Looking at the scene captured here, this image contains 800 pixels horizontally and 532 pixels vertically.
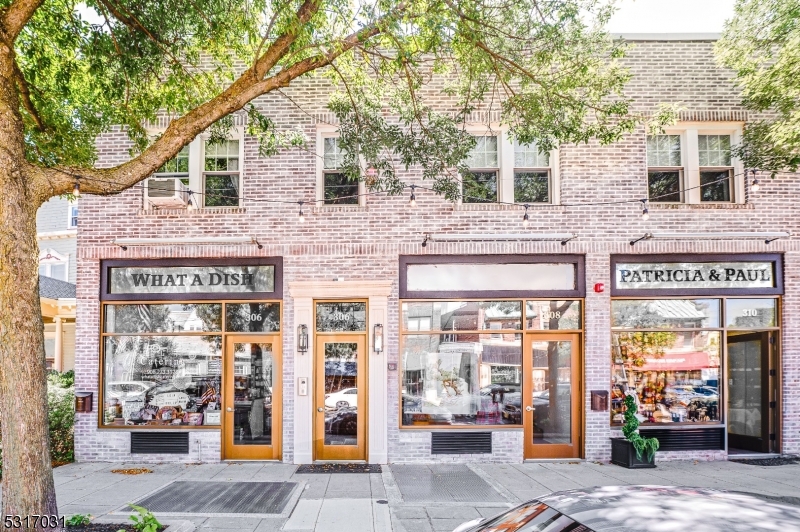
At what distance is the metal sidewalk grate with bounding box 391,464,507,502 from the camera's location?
24.7ft

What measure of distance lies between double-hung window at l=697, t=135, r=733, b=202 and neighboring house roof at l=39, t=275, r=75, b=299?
1672cm

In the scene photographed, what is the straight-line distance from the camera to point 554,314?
998cm

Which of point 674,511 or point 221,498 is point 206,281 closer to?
point 221,498

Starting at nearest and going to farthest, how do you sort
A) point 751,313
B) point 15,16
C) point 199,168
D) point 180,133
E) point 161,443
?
point 15,16
point 180,133
point 161,443
point 751,313
point 199,168

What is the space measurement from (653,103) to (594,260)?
3.11 meters

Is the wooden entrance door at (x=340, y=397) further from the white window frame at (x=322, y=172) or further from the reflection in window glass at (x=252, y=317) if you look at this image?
the white window frame at (x=322, y=172)

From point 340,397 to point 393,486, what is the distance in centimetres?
A: 212

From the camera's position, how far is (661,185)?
10273mm

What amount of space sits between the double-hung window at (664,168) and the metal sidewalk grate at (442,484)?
19.7 feet

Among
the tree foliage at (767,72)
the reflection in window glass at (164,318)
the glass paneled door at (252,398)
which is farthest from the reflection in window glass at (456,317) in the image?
the tree foliage at (767,72)

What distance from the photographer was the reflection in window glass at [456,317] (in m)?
9.90

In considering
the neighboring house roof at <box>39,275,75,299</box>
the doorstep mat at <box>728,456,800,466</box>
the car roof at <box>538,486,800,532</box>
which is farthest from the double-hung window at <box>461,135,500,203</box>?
the neighboring house roof at <box>39,275,75,299</box>

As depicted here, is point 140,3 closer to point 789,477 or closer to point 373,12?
point 373,12

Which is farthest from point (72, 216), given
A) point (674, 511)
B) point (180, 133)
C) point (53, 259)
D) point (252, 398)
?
point (674, 511)
